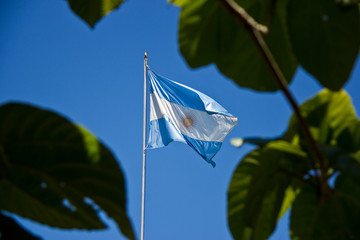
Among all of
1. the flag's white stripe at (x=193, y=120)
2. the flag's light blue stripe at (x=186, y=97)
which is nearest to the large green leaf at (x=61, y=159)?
the flag's white stripe at (x=193, y=120)

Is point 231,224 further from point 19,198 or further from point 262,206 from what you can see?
point 19,198

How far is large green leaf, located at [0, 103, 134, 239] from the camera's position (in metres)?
0.50

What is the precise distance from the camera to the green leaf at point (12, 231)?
539 millimetres

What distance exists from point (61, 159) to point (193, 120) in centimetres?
707

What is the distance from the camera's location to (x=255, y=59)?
0.78m

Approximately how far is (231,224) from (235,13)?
0.38 m

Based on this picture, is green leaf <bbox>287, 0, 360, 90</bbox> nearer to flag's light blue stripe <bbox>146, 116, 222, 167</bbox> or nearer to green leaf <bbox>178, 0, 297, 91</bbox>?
green leaf <bbox>178, 0, 297, 91</bbox>

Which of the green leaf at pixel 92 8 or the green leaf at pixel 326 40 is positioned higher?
the green leaf at pixel 92 8

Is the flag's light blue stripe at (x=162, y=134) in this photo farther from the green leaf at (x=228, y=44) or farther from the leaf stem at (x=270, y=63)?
the leaf stem at (x=270, y=63)

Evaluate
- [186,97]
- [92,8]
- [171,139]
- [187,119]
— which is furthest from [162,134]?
[92,8]

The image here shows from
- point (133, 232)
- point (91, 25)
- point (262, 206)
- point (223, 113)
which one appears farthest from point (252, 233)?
point (223, 113)

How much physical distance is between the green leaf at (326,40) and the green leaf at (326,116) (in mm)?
52

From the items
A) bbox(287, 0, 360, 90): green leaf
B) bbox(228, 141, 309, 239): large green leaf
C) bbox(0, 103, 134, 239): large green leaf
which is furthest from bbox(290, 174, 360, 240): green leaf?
bbox(0, 103, 134, 239): large green leaf

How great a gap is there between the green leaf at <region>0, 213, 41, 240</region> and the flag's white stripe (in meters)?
6.77
